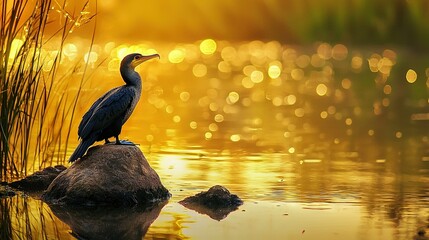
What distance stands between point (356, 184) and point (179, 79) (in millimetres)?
19960

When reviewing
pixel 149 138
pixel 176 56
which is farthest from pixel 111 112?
pixel 176 56

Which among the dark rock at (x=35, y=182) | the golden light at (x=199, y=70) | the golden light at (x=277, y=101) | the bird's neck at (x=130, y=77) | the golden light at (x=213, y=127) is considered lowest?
the dark rock at (x=35, y=182)

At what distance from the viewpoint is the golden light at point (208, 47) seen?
50.2m

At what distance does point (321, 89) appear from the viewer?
1041 inches

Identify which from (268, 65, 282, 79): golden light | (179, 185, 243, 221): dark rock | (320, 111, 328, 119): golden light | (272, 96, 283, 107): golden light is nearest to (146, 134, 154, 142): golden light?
(320, 111, 328, 119): golden light

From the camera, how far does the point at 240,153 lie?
13617mm

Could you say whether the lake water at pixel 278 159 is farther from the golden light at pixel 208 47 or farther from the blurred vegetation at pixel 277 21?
the golden light at pixel 208 47

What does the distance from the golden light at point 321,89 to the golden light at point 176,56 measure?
13.6 meters

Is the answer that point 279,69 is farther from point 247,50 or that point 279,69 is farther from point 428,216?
point 428,216

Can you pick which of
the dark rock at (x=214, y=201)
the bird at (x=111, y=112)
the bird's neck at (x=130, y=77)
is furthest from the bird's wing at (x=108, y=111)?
the dark rock at (x=214, y=201)

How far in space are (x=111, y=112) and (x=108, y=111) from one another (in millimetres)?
28

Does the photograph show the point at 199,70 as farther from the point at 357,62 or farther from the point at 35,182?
the point at 35,182

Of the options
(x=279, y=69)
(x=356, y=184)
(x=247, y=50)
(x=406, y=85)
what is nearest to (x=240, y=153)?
(x=356, y=184)

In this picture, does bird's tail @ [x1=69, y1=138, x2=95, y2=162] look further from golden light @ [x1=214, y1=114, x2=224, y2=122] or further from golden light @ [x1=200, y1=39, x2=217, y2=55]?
golden light @ [x1=200, y1=39, x2=217, y2=55]
